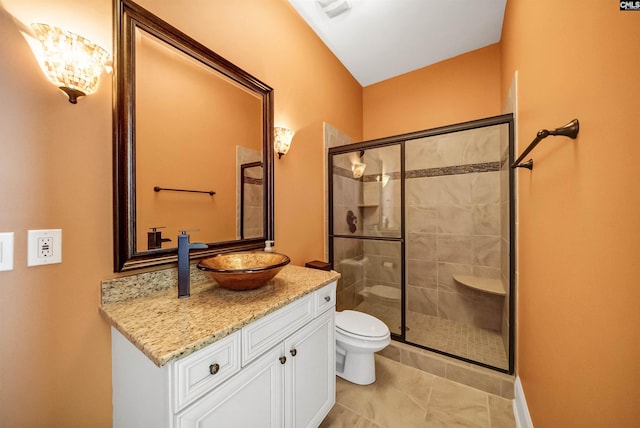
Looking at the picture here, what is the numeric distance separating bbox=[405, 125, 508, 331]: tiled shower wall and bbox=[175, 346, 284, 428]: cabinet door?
6.49 feet

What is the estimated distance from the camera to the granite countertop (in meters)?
0.69

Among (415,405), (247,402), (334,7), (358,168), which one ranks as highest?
(334,7)

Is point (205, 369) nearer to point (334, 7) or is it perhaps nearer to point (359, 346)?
point (359, 346)

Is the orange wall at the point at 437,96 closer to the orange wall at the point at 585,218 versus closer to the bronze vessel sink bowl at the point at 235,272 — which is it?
the orange wall at the point at 585,218

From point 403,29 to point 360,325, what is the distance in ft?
8.56

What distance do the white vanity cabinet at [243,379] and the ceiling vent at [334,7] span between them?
2.15 m

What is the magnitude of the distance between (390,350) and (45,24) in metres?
2.68

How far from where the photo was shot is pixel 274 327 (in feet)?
3.25

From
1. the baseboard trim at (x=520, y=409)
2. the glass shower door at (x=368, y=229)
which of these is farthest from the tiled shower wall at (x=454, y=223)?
the baseboard trim at (x=520, y=409)

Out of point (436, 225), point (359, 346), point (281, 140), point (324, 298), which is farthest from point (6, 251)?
point (436, 225)

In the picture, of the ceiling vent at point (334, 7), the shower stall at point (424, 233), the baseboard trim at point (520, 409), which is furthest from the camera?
the shower stall at point (424, 233)

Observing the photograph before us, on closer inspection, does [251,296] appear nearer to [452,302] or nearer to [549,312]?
[549,312]

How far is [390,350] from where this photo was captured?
2004 mm

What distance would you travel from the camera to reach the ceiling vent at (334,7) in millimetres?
1817
